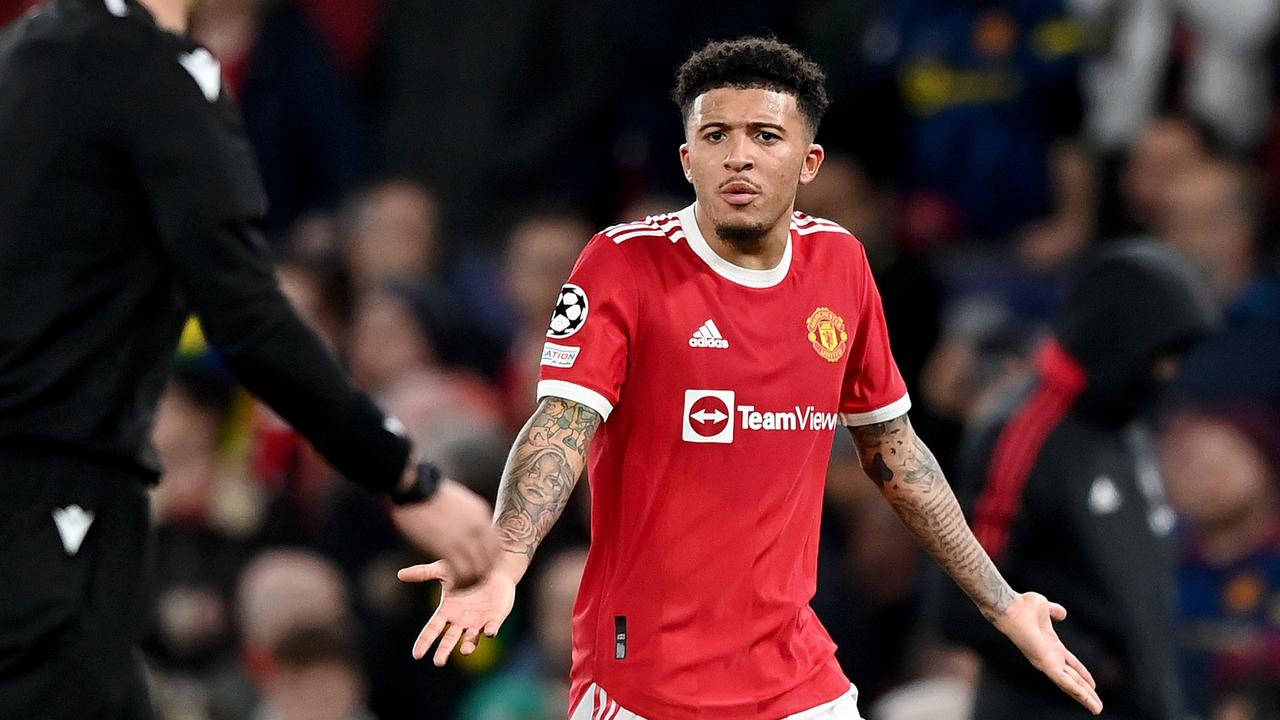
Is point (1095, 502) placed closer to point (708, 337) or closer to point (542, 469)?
point (708, 337)

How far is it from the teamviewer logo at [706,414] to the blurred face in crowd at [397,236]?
558cm

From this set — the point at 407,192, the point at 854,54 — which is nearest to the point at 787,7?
the point at 854,54

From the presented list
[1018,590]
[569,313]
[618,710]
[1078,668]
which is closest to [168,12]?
[569,313]

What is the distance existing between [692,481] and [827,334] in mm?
457

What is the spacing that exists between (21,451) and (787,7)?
6.23 m

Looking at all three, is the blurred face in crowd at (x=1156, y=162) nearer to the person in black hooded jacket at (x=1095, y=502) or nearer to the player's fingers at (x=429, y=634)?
the person in black hooded jacket at (x=1095, y=502)

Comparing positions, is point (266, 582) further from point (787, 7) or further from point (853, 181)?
point (787, 7)

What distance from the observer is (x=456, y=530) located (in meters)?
3.98

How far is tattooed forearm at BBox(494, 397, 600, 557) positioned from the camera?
4.23 meters

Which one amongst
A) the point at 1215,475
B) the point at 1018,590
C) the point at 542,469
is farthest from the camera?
the point at 1215,475

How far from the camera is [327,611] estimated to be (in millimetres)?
7449

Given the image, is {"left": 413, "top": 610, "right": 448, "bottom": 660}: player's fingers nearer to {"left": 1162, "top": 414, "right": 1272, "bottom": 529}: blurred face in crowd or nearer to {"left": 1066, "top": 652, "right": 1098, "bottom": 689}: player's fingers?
{"left": 1066, "top": 652, "right": 1098, "bottom": 689}: player's fingers

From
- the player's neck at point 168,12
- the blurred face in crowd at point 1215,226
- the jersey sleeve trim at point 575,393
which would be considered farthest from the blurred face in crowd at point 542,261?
the player's neck at point 168,12

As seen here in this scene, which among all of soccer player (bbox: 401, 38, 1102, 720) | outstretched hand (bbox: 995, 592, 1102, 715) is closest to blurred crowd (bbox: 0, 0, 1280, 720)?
A: outstretched hand (bbox: 995, 592, 1102, 715)
